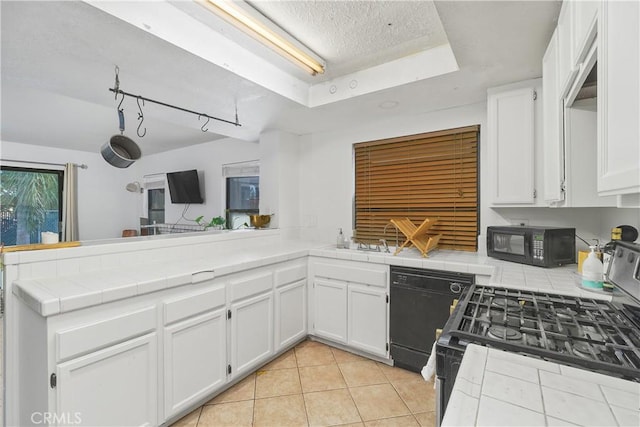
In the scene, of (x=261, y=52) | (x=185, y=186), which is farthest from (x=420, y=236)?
(x=185, y=186)

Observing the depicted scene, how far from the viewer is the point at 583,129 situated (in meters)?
1.39

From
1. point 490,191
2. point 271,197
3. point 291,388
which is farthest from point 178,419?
point 490,191

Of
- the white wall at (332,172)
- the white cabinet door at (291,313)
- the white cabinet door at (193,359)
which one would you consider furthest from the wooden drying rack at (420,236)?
the white cabinet door at (193,359)

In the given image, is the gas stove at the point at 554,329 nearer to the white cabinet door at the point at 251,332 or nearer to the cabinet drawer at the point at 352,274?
the cabinet drawer at the point at 352,274

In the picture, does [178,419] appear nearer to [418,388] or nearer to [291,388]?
[291,388]

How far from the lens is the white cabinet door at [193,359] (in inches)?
66.7

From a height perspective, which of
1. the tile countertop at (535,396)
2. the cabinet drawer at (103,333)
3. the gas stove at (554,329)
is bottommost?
the cabinet drawer at (103,333)

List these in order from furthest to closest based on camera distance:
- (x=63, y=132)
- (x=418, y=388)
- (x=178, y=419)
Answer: (x=63, y=132), (x=418, y=388), (x=178, y=419)

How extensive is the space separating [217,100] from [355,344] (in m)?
2.32

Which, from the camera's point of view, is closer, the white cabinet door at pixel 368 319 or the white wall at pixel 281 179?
the white cabinet door at pixel 368 319

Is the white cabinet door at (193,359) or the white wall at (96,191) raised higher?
the white wall at (96,191)

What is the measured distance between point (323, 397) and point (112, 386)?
4.15 feet

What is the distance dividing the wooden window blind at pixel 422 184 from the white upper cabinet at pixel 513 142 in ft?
1.27

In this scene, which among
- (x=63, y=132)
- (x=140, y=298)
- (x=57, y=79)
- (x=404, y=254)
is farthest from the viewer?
(x=63, y=132)
